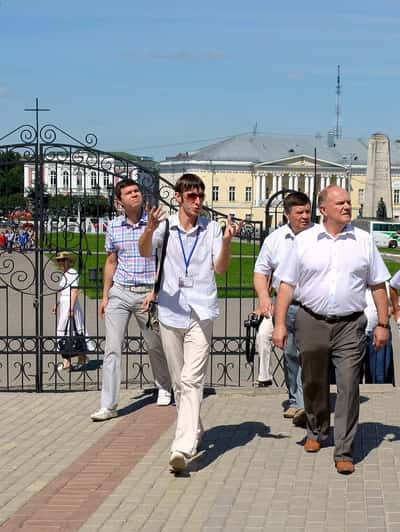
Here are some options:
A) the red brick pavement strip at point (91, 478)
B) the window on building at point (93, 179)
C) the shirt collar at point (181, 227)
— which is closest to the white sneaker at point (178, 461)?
the red brick pavement strip at point (91, 478)

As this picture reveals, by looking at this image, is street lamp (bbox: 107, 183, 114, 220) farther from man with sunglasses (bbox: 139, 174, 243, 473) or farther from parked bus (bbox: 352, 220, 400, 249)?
parked bus (bbox: 352, 220, 400, 249)

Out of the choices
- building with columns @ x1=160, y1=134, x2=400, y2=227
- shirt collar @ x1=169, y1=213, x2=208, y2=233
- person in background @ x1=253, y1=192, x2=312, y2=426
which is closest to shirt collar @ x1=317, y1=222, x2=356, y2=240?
shirt collar @ x1=169, y1=213, x2=208, y2=233

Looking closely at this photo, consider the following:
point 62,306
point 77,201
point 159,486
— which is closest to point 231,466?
point 159,486

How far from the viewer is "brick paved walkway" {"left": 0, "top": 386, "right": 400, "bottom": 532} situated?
5.62 meters

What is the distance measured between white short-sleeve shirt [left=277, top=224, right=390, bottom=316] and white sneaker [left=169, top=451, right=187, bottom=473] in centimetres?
124

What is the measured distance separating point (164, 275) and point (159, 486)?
1347mm

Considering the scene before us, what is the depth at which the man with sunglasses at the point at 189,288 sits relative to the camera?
6.70 metres

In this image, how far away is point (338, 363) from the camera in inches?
266

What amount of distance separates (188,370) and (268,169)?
308ft

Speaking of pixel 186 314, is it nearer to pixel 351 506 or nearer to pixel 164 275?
pixel 164 275

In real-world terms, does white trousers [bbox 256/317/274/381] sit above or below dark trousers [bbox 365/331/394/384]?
above

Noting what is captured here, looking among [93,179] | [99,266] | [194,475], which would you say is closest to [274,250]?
[194,475]

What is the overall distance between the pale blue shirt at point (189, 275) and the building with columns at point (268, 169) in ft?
250

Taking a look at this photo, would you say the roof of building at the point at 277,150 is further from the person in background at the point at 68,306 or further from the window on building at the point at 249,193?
the person in background at the point at 68,306
